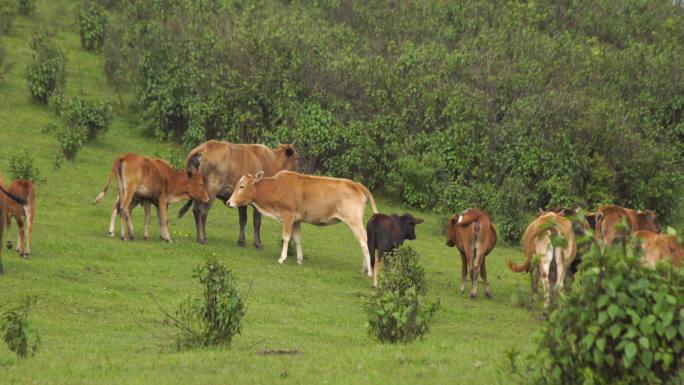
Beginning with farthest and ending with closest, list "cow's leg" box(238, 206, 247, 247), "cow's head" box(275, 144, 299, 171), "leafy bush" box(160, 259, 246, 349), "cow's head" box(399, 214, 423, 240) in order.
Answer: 1. "cow's head" box(275, 144, 299, 171)
2. "cow's leg" box(238, 206, 247, 247)
3. "cow's head" box(399, 214, 423, 240)
4. "leafy bush" box(160, 259, 246, 349)

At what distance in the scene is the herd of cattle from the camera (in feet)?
68.6

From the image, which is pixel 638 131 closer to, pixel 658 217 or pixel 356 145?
pixel 658 217

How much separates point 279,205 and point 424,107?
1432 cm

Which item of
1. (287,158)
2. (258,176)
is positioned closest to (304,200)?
(258,176)

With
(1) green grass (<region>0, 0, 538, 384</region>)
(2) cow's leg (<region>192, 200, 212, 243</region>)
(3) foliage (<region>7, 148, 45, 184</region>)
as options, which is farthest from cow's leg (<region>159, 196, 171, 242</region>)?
(3) foliage (<region>7, 148, 45, 184</region>)

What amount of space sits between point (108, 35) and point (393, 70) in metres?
11.1

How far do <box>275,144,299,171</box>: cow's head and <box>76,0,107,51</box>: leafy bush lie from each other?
1839cm

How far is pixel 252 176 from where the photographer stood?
24062 mm

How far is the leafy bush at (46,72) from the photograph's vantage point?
36.1 metres

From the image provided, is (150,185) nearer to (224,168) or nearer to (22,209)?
(224,168)

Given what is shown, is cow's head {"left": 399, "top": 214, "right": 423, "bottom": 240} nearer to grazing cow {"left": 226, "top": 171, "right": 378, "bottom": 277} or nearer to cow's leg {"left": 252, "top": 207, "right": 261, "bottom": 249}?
grazing cow {"left": 226, "top": 171, "right": 378, "bottom": 277}

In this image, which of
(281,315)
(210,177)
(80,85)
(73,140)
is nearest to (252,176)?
(210,177)

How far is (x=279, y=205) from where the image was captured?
77.1 ft

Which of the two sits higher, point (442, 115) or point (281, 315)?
point (442, 115)
